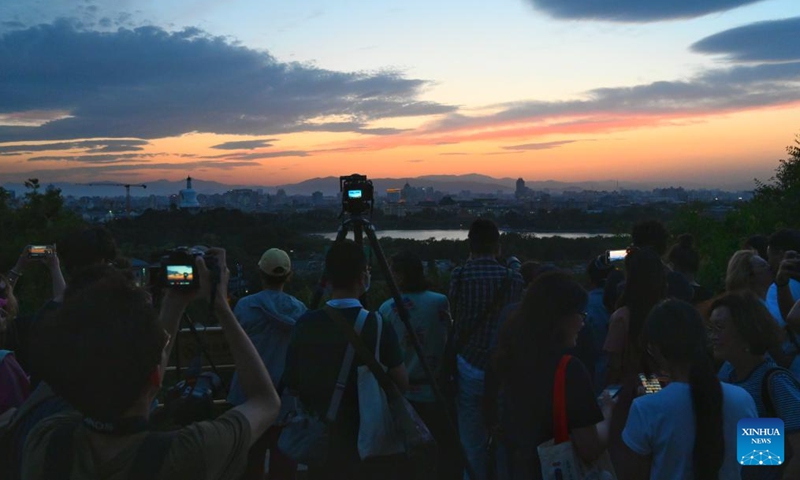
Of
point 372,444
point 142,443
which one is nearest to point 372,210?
point 372,444

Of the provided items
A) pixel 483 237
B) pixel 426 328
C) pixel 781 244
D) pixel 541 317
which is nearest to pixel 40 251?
pixel 426 328

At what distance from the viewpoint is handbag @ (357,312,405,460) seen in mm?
3188

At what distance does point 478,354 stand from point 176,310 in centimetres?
260

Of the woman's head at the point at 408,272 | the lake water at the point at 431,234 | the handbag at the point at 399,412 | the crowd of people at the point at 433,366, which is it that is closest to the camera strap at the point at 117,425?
the crowd of people at the point at 433,366

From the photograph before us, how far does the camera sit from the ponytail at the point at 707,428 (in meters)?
2.46

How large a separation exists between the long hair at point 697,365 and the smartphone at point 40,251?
3628 mm

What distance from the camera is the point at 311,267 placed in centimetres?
636

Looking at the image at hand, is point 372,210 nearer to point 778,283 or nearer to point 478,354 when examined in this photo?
point 478,354

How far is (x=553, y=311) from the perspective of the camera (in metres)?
2.91

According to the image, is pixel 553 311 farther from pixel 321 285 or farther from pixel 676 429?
pixel 321 285

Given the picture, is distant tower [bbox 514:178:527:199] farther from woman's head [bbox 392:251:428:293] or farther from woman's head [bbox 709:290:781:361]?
woman's head [bbox 709:290:781:361]

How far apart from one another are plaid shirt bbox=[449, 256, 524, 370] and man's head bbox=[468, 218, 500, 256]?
0.11 metres

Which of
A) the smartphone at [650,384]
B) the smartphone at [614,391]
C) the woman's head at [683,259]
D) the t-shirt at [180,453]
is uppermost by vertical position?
the woman's head at [683,259]

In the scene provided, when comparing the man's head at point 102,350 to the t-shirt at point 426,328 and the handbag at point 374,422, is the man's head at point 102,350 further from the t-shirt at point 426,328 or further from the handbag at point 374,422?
the t-shirt at point 426,328
